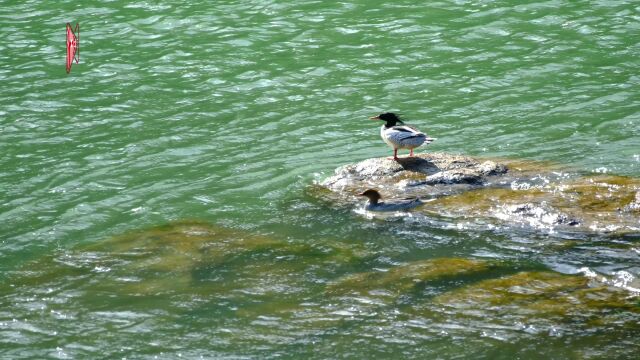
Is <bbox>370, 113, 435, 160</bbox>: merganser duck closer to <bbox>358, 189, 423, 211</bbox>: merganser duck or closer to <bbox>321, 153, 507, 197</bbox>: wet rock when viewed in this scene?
<bbox>321, 153, 507, 197</bbox>: wet rock

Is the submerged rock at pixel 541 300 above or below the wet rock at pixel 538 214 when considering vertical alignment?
below

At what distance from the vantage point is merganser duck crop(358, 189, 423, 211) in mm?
15883

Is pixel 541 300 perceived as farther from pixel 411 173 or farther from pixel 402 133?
pixel 402 133

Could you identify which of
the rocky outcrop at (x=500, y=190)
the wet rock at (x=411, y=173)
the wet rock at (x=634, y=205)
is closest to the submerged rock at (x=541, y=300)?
the rocky outcrop at (x=500, y=190)

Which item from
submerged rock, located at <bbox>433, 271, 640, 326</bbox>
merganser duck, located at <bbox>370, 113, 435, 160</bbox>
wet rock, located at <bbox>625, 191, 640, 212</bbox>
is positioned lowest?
submerged rock, located at <bbox>433, 271, 640, 326</bbox>

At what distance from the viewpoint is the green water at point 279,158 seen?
12.5 metres

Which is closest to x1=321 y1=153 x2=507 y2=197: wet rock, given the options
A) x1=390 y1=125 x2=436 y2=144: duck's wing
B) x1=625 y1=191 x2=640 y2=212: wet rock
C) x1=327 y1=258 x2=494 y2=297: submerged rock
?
x1=390 y1=125 x2=436 y2=144: duck's wing

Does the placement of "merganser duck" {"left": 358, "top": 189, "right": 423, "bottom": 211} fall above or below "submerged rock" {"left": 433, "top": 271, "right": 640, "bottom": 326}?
above

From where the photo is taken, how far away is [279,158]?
18.5 m

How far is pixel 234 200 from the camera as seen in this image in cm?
1697

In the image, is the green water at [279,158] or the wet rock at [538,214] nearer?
the green water at [279,158]

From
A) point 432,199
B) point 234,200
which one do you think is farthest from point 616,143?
point 234,200

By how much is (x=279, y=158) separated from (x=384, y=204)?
315 cm

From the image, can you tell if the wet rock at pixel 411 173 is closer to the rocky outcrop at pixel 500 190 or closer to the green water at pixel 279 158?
the rocky outcrop at pixel 500 190
